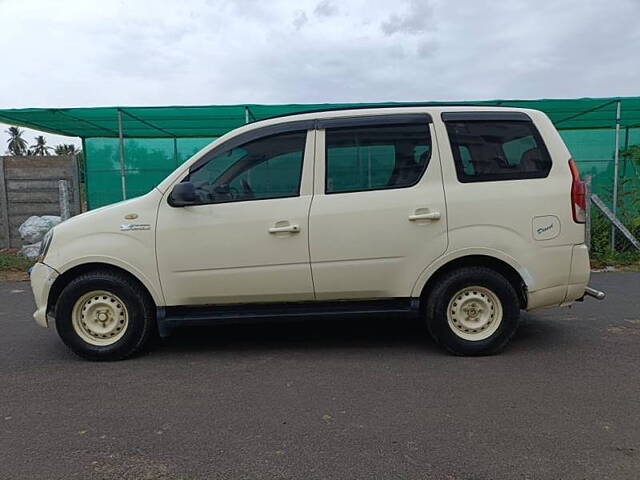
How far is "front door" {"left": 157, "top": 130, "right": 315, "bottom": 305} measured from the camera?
13.5 feet

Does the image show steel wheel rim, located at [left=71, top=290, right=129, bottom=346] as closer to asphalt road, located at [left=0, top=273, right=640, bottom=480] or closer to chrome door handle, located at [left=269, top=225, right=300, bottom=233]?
asphalt road, located at [left=0, top=273, right=640, bottom=480]

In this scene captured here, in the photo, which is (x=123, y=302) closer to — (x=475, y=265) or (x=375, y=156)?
(x=375, y=156)

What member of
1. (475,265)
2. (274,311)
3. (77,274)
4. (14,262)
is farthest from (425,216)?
(14,262)

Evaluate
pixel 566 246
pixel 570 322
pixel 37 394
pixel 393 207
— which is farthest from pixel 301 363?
pixel 570 322

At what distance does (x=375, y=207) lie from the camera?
410 cm

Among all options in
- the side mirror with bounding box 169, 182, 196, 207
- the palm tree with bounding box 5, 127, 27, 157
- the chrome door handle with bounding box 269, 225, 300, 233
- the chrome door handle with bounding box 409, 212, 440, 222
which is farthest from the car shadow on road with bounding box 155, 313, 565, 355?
the palm tree with bounding box 5, 127, 27, 157

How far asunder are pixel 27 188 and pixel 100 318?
835cm

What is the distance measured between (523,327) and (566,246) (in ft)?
4.22

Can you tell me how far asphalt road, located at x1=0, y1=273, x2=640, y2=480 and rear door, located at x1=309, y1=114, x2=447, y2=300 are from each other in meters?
0.73

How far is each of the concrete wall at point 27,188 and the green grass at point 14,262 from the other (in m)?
1.31

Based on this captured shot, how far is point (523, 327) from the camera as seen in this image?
5109mm

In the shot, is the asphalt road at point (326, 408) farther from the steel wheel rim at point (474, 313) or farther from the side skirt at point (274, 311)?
the side skirt at point (274, 311)

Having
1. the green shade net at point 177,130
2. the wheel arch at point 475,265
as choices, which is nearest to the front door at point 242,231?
the wheel arch at point 475,265

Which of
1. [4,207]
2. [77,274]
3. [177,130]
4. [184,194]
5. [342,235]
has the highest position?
[177,130]
